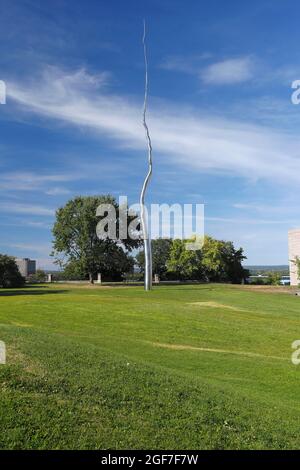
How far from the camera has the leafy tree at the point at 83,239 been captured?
66062 mm

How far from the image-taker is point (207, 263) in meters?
85.9

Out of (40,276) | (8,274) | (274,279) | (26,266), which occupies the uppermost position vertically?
(26,266)

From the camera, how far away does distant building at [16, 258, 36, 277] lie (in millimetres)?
94500

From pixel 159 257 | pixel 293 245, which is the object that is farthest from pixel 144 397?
pixel 159 257

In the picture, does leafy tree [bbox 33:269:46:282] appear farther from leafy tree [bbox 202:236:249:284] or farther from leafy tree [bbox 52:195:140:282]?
leafy tree [bbox 202:236:249:284]

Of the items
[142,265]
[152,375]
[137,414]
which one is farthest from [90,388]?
[142,265]

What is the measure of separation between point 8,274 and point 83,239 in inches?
424

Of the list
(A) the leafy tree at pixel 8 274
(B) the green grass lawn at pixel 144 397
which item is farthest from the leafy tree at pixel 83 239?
(B) the green grass lawn at pixel 144 397

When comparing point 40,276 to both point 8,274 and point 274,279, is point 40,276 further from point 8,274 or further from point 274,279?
point 274,279

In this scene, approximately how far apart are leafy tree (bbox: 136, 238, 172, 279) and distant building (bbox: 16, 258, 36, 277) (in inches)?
881

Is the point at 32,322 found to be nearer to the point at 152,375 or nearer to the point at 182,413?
the point at 152,375

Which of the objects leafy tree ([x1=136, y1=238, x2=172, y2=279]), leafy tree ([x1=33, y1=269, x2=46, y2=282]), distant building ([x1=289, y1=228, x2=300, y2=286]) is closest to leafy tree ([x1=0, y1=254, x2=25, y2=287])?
leafy tree ([x1=33, y1=269, x2=46, y2=282])
